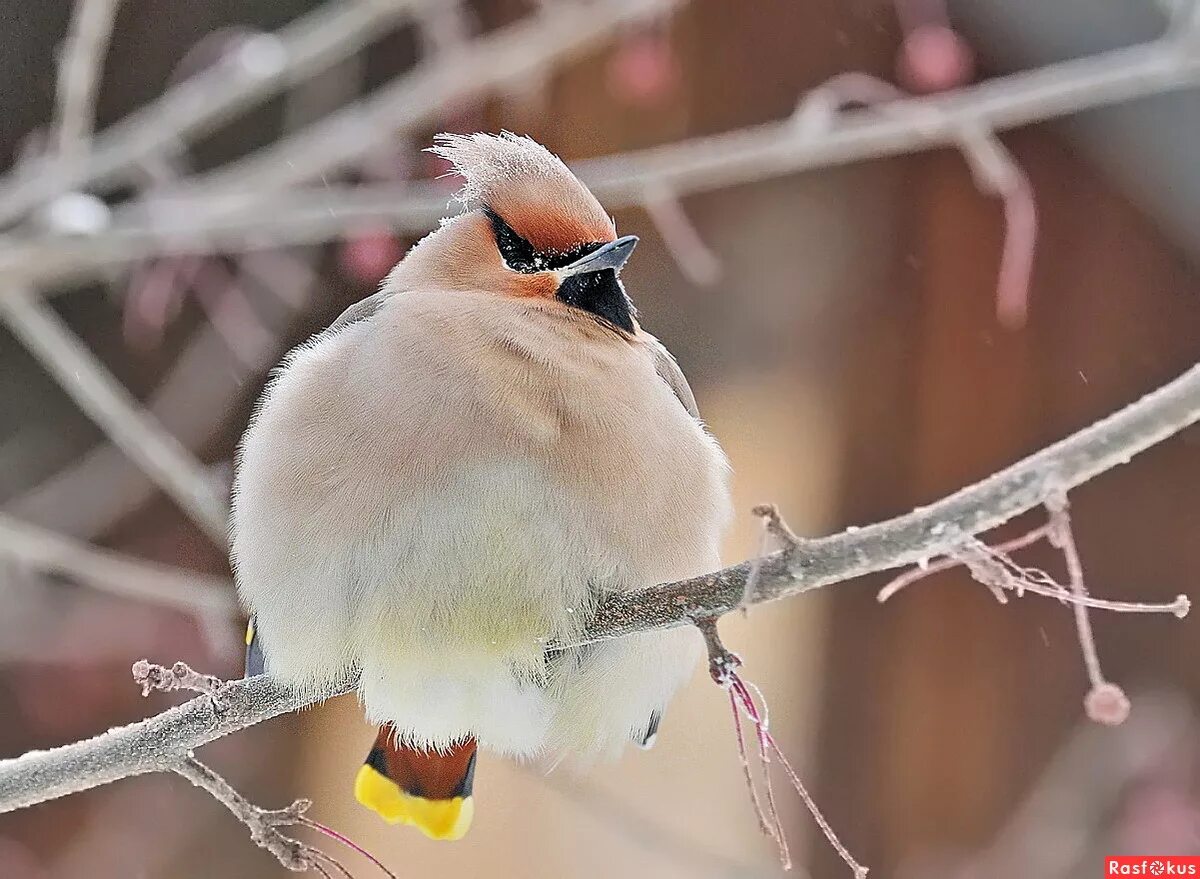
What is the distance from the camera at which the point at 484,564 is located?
1420 mm

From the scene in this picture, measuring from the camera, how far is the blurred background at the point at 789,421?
3002 mm

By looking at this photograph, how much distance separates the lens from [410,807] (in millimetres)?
1877

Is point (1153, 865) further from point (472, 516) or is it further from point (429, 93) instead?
point (429, 93)

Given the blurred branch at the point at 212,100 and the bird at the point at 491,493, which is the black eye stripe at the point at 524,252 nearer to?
the bird at the point at 491,493

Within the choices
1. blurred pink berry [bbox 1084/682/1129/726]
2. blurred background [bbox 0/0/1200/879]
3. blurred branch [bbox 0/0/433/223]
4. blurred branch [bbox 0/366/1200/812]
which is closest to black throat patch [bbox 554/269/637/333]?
blurred branch [bbox 0/366/1200/812]

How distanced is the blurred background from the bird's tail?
2.98ft

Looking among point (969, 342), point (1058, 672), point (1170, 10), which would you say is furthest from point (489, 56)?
point (1058, 672)

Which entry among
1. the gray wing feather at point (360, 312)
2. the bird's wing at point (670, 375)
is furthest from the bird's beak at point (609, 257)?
the gray wing feather at point (360, 312)

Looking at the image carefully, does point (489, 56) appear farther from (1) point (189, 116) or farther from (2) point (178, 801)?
(2) point (178, 801)

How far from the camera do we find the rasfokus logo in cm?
218

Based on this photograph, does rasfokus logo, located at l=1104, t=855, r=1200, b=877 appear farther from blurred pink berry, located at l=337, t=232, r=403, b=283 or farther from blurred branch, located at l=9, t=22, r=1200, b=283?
blurred pink berry, located at l=337, t=232, r=403, b=283

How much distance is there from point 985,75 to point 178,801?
2.48 meters

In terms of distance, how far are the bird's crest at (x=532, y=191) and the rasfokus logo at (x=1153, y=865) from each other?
1278mm

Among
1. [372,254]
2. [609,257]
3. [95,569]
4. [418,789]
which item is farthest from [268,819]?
[372,254]
